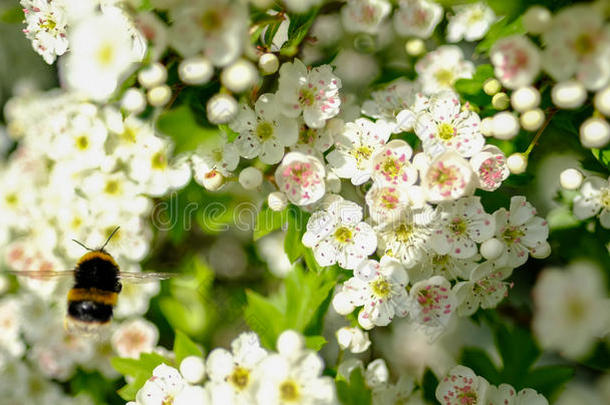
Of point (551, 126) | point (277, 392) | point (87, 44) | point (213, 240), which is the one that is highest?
point (87, 44)

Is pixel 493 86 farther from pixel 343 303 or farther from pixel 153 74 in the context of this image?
pixel 153 74

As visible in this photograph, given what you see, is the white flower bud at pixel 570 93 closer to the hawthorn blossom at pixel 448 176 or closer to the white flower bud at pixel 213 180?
the hawthorn blossom at pixel 448 176

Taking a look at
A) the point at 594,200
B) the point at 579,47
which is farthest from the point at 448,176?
the point at 594,200

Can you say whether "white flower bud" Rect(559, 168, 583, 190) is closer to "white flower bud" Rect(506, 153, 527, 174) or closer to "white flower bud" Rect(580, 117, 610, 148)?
"white flower bud" Rect(506, 153, 527, 174)

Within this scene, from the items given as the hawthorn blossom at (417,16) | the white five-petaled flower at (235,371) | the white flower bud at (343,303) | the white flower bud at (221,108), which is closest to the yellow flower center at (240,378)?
the white five-petaled flower at (235,371)

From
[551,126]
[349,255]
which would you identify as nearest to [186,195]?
[349,255]

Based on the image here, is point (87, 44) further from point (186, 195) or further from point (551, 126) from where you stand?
point (551, 126)
